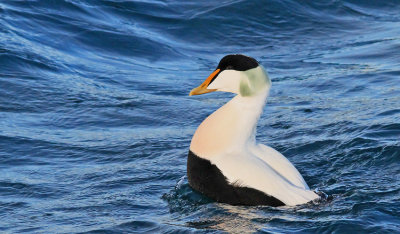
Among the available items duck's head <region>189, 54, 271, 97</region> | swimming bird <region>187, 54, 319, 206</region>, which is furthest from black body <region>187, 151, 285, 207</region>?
duck's head <region>189, 54, 271, 97</region>

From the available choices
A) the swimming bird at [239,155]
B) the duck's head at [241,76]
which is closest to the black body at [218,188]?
the swimming bird at [239,155]

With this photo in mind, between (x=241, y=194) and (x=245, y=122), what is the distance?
0.49 metres

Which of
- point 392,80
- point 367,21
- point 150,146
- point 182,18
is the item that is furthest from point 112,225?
point 367,21

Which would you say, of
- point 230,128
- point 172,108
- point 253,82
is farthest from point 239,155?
point 172,108

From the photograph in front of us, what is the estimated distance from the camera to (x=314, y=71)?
931cm

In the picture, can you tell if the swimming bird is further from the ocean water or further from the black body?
the ocean water

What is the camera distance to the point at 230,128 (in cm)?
527

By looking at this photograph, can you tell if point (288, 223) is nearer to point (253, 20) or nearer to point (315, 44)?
point (315, 44)

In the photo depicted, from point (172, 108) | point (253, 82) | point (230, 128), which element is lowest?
point (172, 108)

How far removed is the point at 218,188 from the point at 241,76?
73 centimetres

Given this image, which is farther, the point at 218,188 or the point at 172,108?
the point at 172,108

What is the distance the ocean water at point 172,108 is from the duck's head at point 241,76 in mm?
747

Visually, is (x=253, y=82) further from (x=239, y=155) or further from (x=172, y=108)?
(x=172, y=108)

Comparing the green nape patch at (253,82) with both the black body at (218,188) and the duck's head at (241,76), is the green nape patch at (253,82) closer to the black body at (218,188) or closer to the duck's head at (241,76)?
the duck's head at (241,76)
